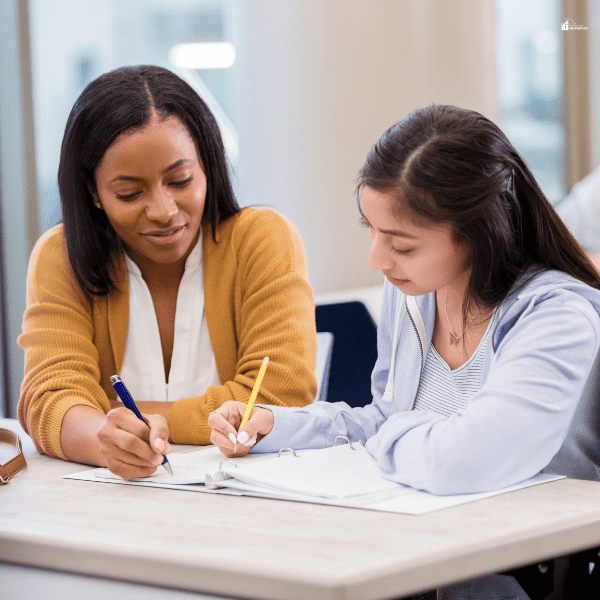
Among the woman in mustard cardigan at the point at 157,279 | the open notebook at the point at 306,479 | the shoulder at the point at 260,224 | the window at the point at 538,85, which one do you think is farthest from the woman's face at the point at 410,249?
the window at the point at 538,85

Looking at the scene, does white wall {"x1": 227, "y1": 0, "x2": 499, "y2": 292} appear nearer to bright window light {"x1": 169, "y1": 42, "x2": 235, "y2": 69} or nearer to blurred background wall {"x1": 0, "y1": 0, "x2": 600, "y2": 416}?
blurred background wall {"x1": 0, "y1": 0, "x2": 600, "y2": 416}

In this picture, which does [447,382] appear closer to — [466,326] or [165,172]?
[466,326]

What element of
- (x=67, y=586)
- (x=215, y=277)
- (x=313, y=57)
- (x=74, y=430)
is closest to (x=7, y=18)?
(x=313, y=57)

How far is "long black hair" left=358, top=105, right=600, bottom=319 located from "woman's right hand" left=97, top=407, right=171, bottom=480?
47 cm

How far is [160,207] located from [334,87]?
56.3 inches

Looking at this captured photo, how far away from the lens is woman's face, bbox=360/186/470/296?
1124 millimetres

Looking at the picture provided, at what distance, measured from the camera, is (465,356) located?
1.23 m

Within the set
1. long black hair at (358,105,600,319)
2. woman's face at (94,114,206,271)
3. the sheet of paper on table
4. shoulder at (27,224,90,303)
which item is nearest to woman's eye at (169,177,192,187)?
woman's face at (94,114,206,271)

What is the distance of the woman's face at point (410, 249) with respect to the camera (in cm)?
112

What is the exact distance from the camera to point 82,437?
4.07 ft

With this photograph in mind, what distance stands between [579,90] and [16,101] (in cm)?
265

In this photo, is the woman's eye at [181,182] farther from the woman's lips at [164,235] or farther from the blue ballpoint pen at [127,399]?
the blue ballpoint pen at [127,399]

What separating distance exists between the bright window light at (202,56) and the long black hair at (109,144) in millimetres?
1376

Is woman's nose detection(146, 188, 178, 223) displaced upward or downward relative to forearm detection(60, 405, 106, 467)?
upward
